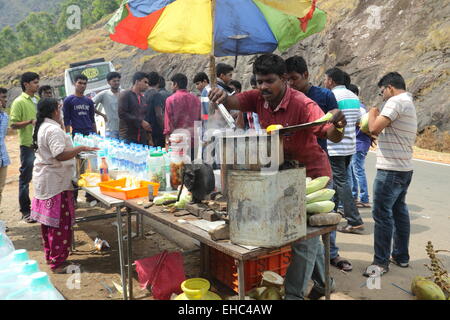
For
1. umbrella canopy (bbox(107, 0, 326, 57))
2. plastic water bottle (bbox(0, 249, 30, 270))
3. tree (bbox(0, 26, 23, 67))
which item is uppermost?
tree (bbox(0, 26, 23, 67))

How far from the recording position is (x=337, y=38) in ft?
69.1

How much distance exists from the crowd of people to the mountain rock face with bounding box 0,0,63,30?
509 ft

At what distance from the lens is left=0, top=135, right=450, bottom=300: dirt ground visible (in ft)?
12.9

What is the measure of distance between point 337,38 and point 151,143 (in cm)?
1689

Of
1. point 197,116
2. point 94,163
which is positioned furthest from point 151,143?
point 94,163

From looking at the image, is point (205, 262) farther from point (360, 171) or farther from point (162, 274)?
point (360, 171)

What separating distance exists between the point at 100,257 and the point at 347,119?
12.2ft

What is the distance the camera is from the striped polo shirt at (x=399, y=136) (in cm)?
387

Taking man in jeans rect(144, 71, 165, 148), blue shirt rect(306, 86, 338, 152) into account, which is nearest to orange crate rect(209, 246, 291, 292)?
blue shirt rect(306, 86, 338, 152)

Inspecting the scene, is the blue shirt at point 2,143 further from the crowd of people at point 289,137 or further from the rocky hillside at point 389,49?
the rocky hillside at point 389,49

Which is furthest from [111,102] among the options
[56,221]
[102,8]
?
[102,8]

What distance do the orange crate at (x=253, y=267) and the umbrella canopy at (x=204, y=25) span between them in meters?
2.05

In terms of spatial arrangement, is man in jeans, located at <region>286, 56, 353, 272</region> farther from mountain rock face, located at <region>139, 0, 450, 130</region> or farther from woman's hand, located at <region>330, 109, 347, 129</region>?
mountain rock face, located at <region>139, 0, 450, 130</region>

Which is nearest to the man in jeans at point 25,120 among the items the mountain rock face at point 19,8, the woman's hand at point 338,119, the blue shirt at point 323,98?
the blue shirt at point 323,98
